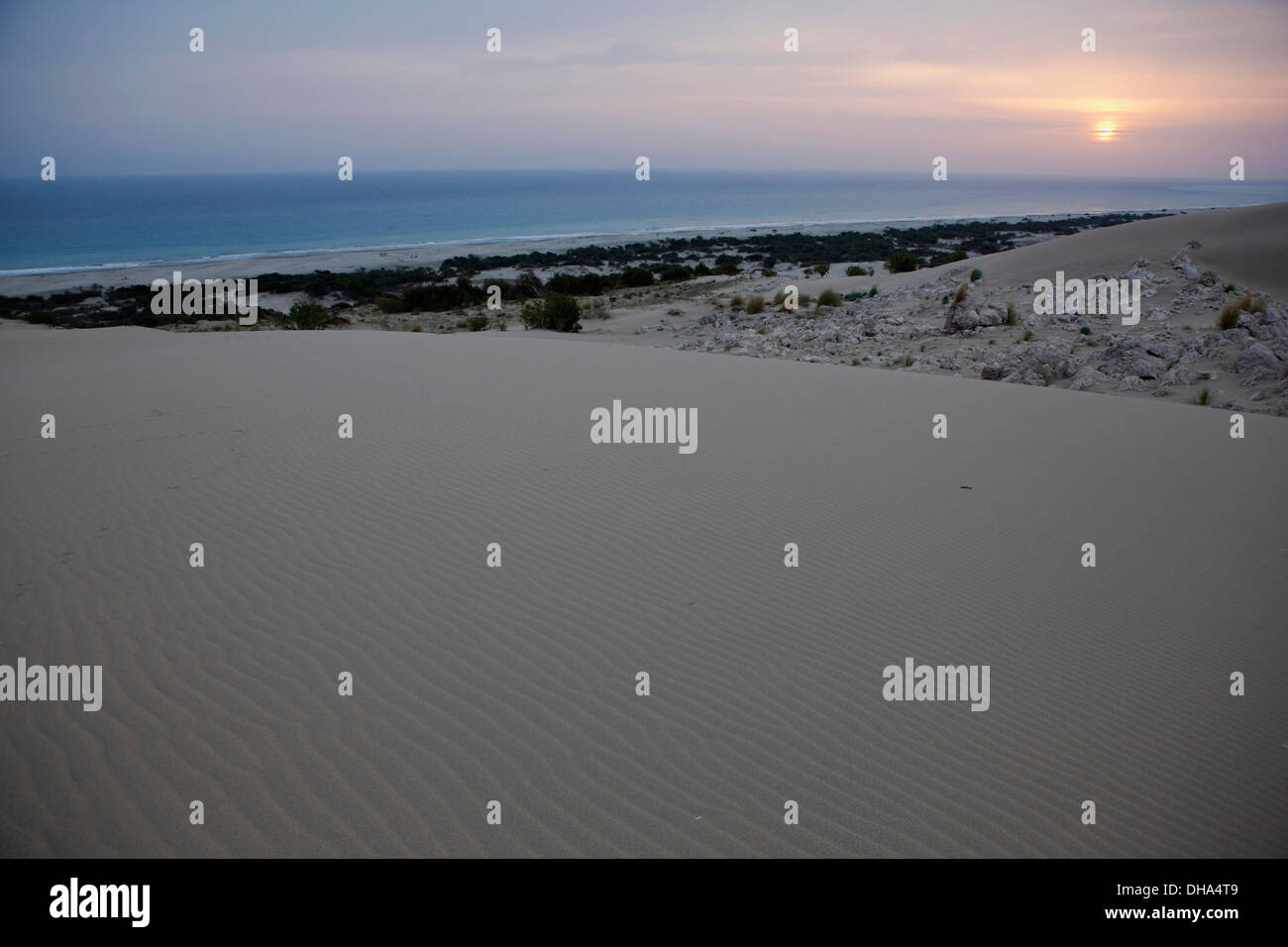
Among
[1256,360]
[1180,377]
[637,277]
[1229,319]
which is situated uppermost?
[637,277]

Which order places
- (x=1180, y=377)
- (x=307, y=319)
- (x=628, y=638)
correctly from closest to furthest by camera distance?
(x=628, y=638) → (x=1180, y=377) → (x=307, y=319)

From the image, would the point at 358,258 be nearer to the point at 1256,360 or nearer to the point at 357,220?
the point at 357,220

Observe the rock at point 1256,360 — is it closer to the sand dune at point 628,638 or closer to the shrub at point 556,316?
the sand dune at point 628,638

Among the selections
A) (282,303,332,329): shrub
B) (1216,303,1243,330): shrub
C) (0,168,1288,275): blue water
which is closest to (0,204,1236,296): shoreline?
(0,168,1288,275): blue water

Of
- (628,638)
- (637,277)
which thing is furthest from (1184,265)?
(637,277)

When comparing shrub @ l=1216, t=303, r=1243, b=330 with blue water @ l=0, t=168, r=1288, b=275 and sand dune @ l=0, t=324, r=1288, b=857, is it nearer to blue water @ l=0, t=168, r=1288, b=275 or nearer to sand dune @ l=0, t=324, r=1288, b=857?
sand dune @ l=0, t=324, r=1288, b=857

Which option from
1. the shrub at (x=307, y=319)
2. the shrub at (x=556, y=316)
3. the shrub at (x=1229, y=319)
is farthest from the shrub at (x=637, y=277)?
the shrub at (x=1229, y=319)
